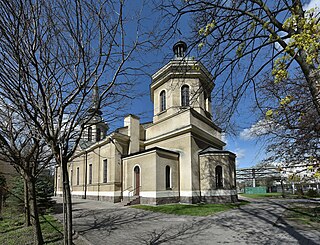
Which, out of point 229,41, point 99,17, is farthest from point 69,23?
point 229,41

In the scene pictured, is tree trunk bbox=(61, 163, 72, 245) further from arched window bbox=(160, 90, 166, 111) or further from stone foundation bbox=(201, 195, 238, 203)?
arched window bbox=(160, 90, 166, 111)

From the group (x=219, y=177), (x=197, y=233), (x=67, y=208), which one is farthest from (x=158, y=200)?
(x=67, y=208)

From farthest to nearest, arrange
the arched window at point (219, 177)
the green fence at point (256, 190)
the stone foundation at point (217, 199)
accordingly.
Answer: the green fence at point (256, 190) → the arched window at point (219, 177) → the stone foundation at point (217, 199)

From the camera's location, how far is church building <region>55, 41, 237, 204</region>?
1805cm

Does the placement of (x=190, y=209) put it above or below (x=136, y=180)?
below

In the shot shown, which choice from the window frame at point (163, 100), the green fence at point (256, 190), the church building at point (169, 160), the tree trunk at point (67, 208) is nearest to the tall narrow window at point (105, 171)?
the church building at point (169, 160)

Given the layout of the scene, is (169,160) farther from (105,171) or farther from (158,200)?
(105,171)

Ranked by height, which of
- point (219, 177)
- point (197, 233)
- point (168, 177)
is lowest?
point (197, 233)

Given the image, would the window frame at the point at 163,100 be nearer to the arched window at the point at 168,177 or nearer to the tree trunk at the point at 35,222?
the arched window at the point at 168,177

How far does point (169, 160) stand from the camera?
18.7m

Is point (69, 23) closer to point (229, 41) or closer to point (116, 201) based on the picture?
point (229, 41)

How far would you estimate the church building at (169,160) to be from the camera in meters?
18.0

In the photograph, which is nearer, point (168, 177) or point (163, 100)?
point (168, 177)

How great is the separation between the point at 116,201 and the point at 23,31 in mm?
19072
